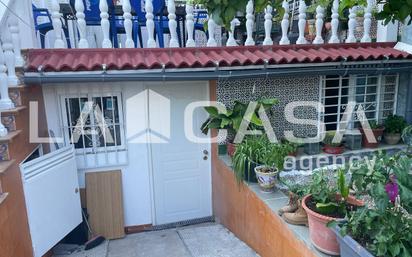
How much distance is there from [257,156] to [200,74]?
4.26 feet

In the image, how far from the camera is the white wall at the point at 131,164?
4676mm

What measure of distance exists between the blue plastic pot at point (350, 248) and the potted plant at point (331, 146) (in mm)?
2829

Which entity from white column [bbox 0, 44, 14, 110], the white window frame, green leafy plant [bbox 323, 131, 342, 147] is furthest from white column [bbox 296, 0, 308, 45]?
white column [bbox 0, 44, 14, 110]

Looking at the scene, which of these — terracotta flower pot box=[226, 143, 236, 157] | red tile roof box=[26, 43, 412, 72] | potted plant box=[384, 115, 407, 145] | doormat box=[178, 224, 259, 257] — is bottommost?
doormat box=[178, 224, 259, 257]

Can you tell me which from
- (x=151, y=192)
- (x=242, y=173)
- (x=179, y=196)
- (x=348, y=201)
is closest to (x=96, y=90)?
(x=151, y=192)

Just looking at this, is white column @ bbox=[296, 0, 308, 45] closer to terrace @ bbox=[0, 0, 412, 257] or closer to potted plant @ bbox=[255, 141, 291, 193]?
terrace @ bbox=[0, 0, 412, 257]

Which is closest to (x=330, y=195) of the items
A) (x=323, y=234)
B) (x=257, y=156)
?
(x=323, y=234)

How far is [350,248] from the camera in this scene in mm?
2041

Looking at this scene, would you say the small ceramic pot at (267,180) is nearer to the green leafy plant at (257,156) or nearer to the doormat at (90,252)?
the green leafy plant at (257,156)

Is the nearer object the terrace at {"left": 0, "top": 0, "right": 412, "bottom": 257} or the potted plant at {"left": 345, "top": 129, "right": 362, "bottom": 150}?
the terrace at {"left": 0, "top": 0, "right": 412, "bottom": 257}

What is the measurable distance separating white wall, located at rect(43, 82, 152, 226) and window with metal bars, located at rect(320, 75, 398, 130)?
3.01 m

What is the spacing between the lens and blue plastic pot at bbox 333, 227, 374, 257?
1.94m

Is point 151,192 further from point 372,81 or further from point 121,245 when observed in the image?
point 372,81

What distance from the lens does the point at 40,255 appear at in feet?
12.6
